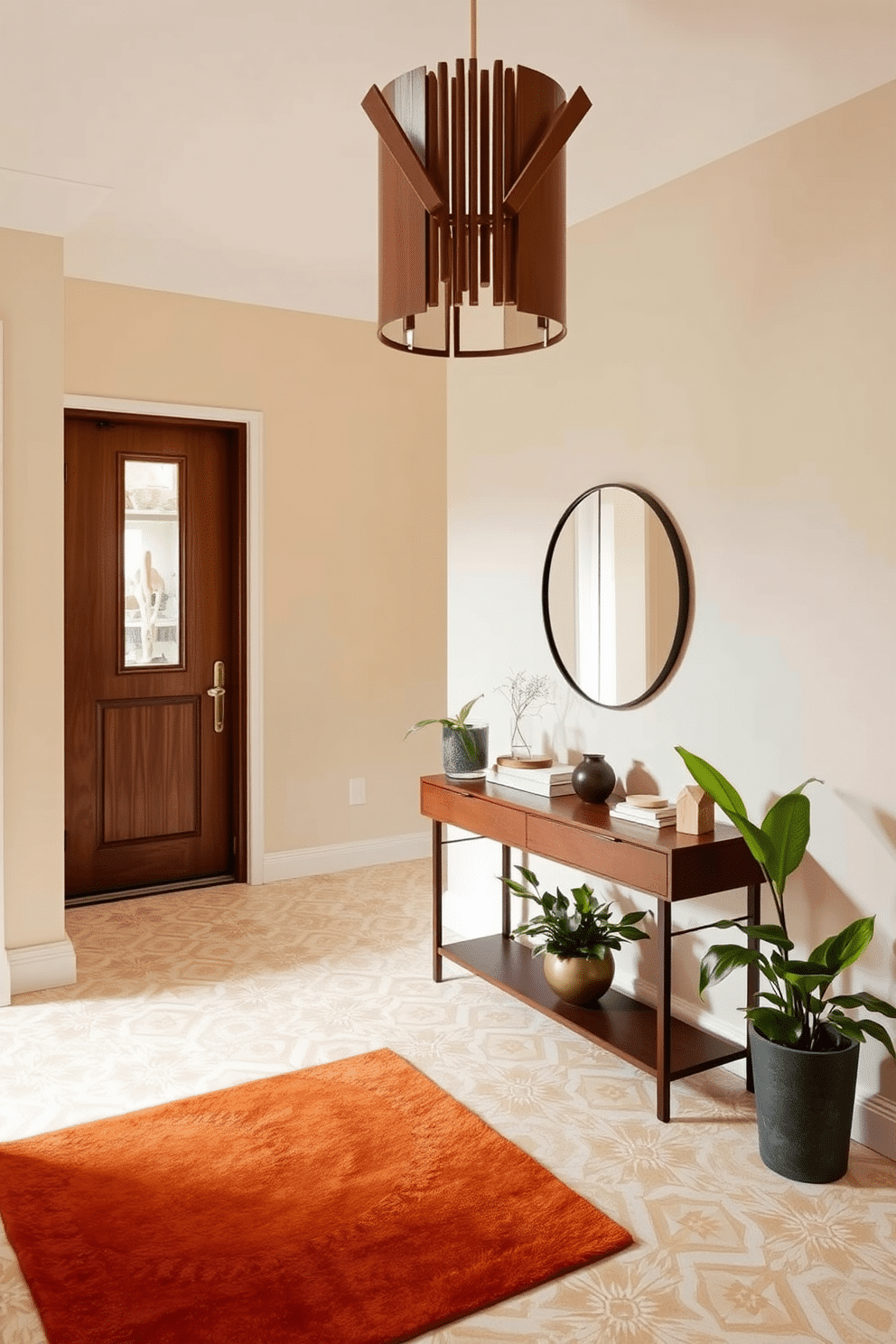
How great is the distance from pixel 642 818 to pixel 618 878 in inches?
7.8

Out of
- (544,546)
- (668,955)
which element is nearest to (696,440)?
(544,546)

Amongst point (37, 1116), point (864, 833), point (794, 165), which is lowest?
point (37, 1116)

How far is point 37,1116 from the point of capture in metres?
2.70

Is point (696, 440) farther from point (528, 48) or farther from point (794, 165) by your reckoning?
point (528, 48)

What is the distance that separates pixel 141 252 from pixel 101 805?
2246 millimetres

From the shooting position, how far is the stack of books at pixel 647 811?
9.37 ft

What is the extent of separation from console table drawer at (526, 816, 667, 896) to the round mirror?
524 mm

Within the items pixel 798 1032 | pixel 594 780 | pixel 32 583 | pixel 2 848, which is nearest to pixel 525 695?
pixel 594 780

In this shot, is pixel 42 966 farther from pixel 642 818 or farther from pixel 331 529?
pixel 331 529

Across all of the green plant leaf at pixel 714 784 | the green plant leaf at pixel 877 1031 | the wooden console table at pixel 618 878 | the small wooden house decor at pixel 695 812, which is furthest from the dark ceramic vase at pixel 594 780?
the green plant leaf at pixel 877 1031

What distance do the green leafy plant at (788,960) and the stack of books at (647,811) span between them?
0.33m

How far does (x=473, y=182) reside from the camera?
1.84 metres

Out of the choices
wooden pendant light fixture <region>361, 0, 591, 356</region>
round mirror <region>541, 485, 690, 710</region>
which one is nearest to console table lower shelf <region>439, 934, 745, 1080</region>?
round mirror <region>541, 485, 690, 710</region>

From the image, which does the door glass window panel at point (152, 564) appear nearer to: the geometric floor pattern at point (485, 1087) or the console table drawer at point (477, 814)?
the geometric floor pattern at point (485, 1087)
